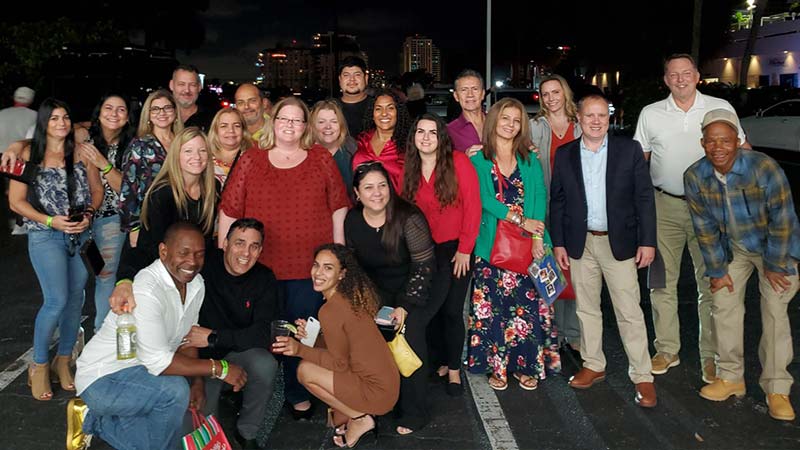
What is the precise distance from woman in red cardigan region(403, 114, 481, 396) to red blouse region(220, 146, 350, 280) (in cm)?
60

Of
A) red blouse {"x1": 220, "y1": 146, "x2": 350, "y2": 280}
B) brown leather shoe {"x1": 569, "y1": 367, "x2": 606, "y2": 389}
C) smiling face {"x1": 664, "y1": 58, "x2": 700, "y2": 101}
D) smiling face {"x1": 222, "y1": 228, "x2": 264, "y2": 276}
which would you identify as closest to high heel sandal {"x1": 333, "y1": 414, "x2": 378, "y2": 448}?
red blouse {"x1": 220, "y1": 146, "x2": 350, "y2": 280}

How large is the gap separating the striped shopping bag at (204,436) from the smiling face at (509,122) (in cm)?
258

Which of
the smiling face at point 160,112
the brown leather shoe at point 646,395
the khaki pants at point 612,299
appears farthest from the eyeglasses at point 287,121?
the brown leather shoe at point 646,395

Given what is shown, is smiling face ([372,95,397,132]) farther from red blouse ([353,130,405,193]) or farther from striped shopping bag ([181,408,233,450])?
striped shopping bag ([181,408,233,450])

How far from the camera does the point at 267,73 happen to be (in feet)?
595

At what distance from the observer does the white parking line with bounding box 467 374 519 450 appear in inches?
167

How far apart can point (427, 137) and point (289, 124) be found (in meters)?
0.89

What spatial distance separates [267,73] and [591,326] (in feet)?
602

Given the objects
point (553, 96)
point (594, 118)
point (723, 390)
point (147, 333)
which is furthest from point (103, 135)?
point (723, 390)

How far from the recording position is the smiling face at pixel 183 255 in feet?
12.6

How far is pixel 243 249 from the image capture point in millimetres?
4199

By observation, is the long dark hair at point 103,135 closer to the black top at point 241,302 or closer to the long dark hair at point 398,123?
the black top at point 241,302

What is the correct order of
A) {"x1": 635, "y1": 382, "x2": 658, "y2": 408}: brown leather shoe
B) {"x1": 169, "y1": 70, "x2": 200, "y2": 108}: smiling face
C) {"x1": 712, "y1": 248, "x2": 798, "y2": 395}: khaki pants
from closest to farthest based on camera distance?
{"x1": 712, "y1": 248, "x2": 798, "y2": 395}: khaki pants
{"x1": 635, "y1": 382, "x2": 658, "y2": 408}: brown leather shoe
{"x1": 169, "y1": 70, "x2": 200, "y2": 108}: smiling face

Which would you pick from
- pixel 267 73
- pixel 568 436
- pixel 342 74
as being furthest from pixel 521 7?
pixel 267 73
